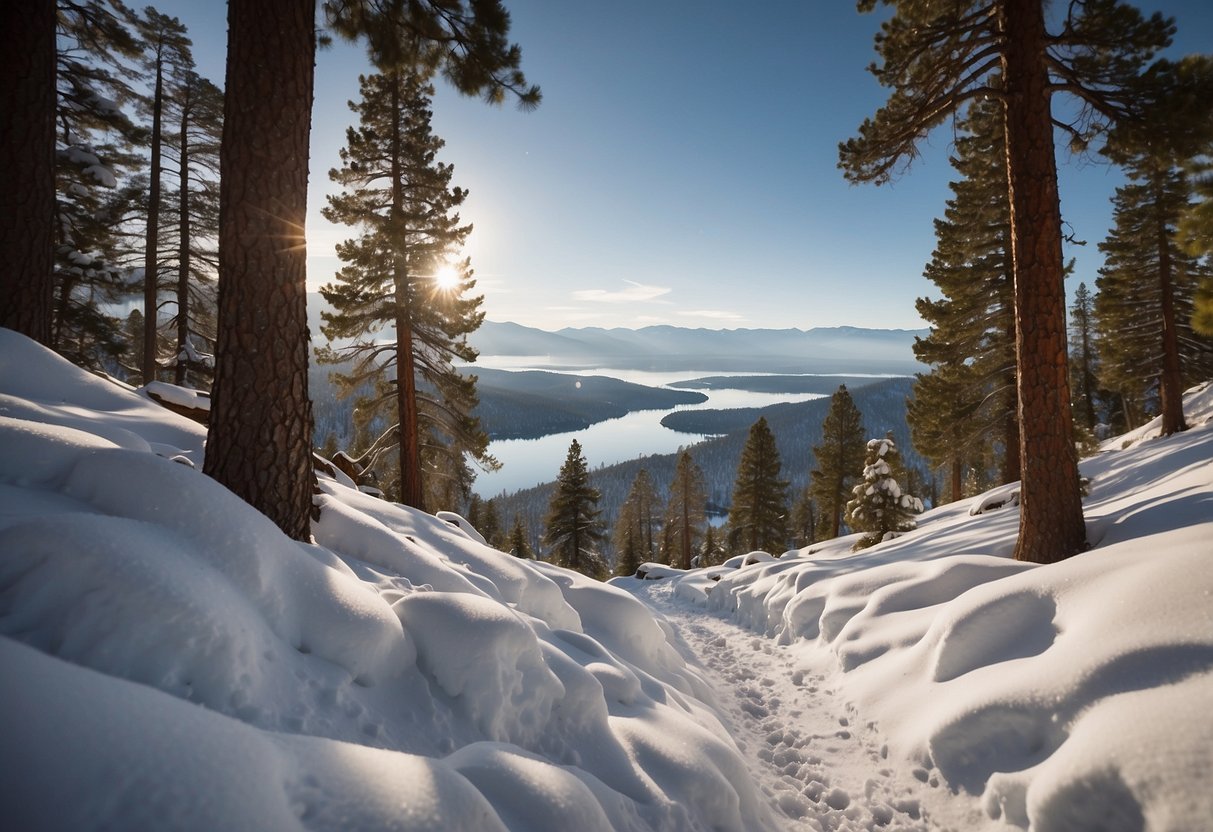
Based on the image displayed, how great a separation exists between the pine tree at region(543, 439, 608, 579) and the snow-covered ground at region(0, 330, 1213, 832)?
1888 centimetres

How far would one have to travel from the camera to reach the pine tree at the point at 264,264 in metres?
3.57

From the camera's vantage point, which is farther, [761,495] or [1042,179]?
[761,495]

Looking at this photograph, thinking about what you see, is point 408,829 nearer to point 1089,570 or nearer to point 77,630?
point 77,630

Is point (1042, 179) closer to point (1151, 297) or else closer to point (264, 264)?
point (264, 264)

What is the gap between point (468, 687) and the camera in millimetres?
2697

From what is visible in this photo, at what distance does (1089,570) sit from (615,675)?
379 centimetres

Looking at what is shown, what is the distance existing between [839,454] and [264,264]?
2495 cm

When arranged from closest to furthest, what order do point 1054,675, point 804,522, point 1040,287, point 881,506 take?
point 1054,675, point 1040,287, point 881,506, point 804,522

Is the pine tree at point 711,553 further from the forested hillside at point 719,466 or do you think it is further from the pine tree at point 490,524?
the forested hillside at point 719,466

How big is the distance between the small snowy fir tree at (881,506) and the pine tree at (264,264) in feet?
45.2

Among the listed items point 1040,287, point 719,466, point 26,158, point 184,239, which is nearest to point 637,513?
point 184,239

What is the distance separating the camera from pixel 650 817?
2510 mm

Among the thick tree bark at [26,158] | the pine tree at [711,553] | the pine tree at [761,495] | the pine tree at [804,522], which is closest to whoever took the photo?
the thick tree bark at [26,158]

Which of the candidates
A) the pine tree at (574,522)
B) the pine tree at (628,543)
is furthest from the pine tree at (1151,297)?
the pine tree at (628,543)
